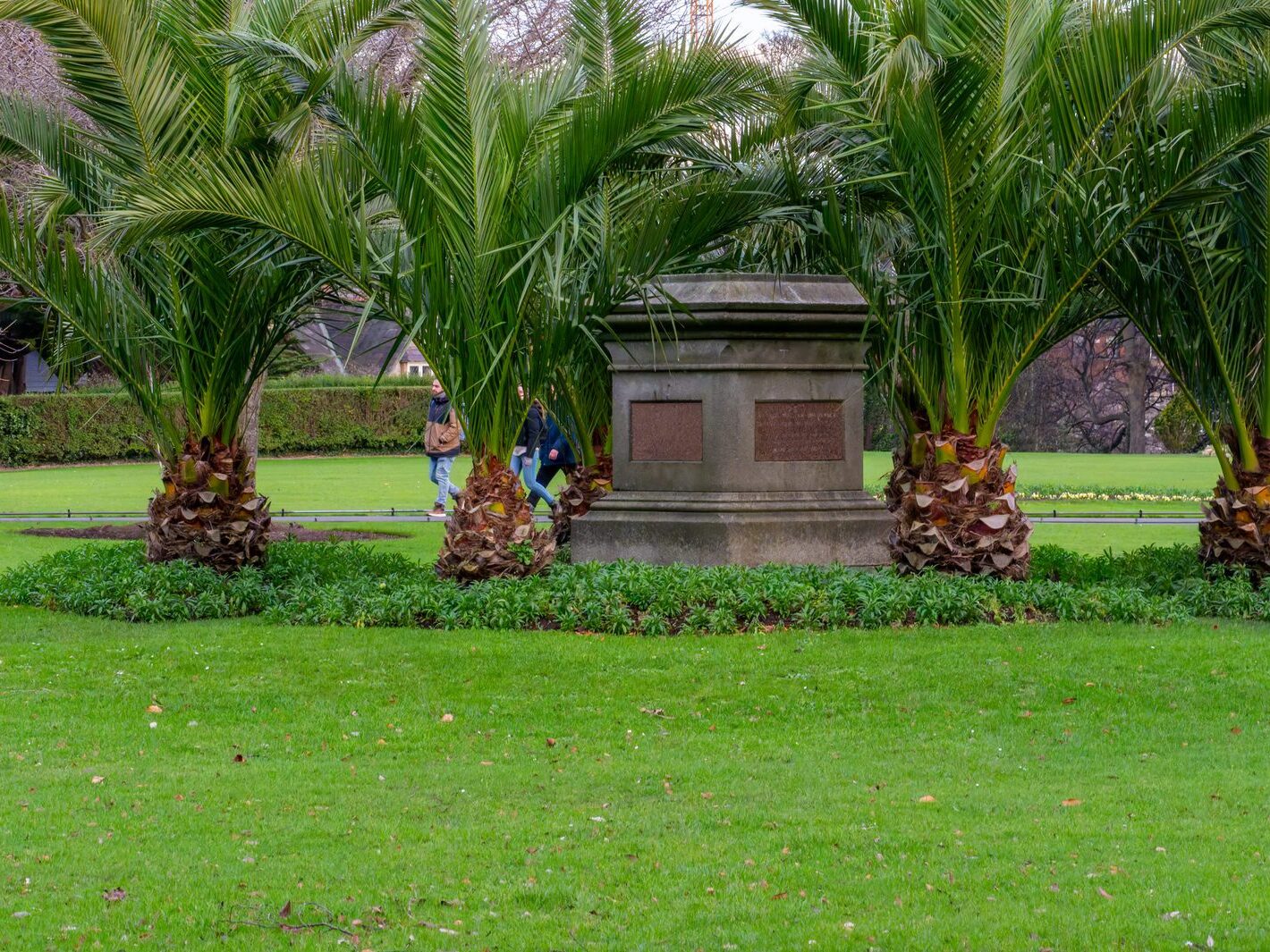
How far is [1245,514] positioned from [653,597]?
12.9ft

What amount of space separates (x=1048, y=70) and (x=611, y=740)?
5.07 meters

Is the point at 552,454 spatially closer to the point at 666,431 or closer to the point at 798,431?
the point at 666,431

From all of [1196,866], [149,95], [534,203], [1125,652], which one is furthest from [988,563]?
[149,95]

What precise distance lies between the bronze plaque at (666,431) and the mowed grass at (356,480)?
9.71 m

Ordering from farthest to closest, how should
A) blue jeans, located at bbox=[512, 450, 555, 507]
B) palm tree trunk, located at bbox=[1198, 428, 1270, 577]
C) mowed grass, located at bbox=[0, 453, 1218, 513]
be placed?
mowed grass, located at bbox=[0, 453, 1218, 513], blue jeans, located at bbox=[512, 450, 555, 507], palm tree trunk, located at bbox=[1198, 428, 1270, 577]

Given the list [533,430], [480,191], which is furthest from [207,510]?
[533,430]

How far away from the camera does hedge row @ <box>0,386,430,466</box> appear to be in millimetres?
32062

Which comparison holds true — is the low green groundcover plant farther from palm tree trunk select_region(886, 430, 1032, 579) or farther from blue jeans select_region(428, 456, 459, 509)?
blue jeans select_region(428, 456, 459, 509)

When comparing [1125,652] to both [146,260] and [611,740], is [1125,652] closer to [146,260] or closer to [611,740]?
[611,740]

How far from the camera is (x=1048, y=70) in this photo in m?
9.55

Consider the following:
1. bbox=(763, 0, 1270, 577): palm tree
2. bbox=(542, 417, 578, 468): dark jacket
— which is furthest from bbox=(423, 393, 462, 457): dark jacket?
bbox=(763, 0, 1270, 577): palm tree

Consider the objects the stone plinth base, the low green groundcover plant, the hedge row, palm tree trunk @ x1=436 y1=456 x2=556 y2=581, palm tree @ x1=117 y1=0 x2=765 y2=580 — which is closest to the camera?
the low green groundcover plant

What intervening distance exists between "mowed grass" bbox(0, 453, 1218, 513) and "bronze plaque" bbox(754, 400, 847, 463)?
899cm

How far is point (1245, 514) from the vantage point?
1042 cm
